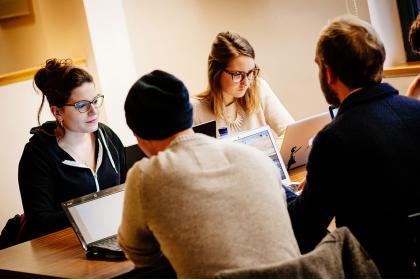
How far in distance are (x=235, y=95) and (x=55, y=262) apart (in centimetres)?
143

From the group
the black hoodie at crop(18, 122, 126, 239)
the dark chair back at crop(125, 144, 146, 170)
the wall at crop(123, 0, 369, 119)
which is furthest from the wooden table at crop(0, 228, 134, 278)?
the wall at crop(123, 0, 369, 119)

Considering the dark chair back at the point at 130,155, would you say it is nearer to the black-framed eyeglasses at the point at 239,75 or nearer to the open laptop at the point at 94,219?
the open laptop at the point at 94,219

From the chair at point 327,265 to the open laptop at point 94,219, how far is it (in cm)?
97

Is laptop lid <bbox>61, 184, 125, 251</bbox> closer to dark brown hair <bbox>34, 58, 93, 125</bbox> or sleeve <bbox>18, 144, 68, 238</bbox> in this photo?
sleeve <bbox>18, 144, 68, 238</bbox>

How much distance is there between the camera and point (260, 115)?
12.5 ft

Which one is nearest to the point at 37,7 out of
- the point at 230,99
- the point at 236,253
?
the point at 230,99

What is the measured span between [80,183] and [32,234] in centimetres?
30

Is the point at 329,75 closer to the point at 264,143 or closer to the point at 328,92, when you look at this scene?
the point at 328,92

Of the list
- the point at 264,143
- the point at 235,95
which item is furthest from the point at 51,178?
the point at 235,95

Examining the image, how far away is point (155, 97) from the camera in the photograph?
1.97m

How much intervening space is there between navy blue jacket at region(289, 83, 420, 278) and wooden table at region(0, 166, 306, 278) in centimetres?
65

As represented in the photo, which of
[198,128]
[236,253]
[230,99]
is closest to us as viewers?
[236,253]

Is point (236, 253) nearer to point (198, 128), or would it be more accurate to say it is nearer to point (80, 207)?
point (80, 207)

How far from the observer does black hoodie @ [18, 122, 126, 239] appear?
3.00 meters
